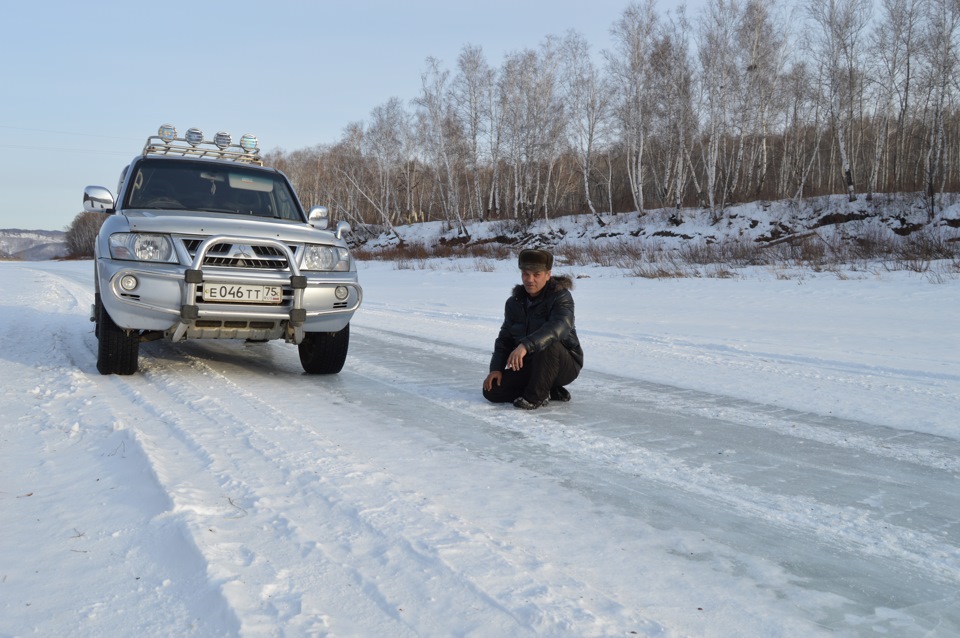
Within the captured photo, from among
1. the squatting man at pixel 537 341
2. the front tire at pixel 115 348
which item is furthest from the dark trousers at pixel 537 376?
the front tire at pixel 115 348

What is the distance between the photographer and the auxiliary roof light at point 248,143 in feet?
26.3

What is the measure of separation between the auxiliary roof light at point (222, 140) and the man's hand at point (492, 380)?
15.5ft

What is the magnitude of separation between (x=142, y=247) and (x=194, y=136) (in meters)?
2.68

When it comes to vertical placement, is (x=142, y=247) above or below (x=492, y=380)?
above

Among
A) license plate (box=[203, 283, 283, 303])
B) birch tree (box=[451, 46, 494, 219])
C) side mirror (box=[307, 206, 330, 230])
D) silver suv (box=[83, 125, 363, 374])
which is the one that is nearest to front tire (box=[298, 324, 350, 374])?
silver suv (box=[83, 125, 363, 374])

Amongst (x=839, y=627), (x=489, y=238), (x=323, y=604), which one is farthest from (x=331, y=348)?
(x=489, y=238)

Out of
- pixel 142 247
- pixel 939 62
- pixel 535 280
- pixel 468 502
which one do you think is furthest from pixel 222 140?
pixel 939 62

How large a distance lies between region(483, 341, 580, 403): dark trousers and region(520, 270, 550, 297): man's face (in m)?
0.44

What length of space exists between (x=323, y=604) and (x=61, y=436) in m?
2.59

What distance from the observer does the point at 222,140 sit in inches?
315

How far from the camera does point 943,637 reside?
→ 211 centimetres

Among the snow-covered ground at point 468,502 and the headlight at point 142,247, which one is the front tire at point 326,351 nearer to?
the snow-covered ground at point 468,502

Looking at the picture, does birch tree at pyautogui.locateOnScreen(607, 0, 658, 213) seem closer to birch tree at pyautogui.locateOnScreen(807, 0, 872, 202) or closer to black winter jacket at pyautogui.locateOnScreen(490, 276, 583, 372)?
birch tree at pyautogui.locateOnScreen(807, 0, 872, 202)

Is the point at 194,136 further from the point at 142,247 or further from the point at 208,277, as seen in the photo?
the point at 208,277
